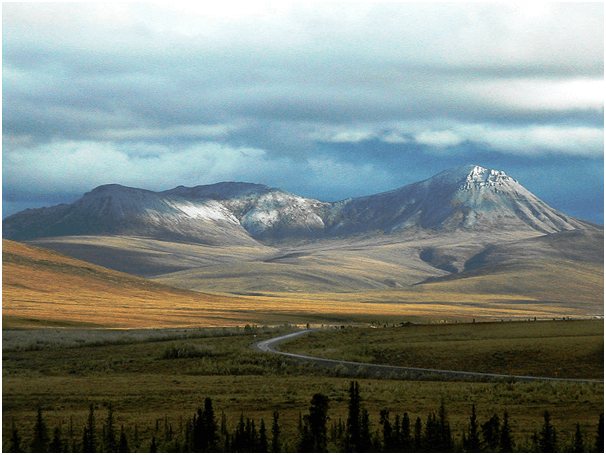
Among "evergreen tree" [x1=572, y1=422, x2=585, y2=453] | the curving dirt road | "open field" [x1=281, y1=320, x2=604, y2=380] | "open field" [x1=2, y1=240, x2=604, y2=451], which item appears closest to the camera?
"evergreen tree" [x1=572, y1=422, x2=585, y2=453]

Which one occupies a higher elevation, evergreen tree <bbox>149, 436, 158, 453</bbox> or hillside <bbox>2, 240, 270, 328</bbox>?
evergreen tree <bbox>149, 436, 158, 453</bbox>

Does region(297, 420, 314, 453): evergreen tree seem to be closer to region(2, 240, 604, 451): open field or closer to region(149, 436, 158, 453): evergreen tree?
region(2, 240, 604, 451): open field

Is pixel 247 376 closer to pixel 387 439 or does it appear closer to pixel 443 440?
pixel 387 439

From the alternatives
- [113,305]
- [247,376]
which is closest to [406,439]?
[247,376]

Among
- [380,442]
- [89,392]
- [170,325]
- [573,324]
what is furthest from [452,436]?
[170,325]

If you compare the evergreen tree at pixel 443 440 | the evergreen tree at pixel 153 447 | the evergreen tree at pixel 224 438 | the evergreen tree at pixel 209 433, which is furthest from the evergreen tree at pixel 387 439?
the evergreen tree at pixel 153 447

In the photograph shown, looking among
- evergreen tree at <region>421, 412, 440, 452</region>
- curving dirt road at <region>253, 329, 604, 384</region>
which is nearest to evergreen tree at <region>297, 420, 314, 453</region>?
evergreen tree at <region>421, 412, 440, 452</region>

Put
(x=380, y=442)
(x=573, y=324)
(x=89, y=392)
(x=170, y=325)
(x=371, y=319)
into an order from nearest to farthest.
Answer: (x=380, y=442)
(x=89, y=392)
(x=573, y=324)
(x=170, y=325)
(x=371, y=319)

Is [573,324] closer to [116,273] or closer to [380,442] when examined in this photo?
[380,442]

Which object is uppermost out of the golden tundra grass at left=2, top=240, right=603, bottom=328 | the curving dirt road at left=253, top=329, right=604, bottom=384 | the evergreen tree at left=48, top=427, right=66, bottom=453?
the evergreen tree at left=48, top=427, right=66, bottom=453
